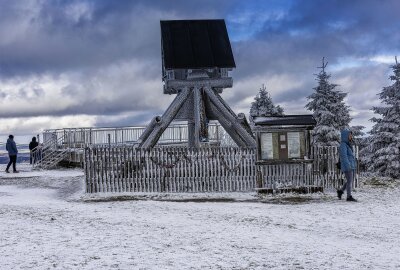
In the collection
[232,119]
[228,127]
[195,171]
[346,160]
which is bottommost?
[195,171]

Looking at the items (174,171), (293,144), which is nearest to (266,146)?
(293,144)

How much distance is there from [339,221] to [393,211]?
87.5 inches

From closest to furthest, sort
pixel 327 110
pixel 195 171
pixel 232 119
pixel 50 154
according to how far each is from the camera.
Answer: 1. pixel 195 171
2. pixel 232 119
3. pixel 327 110
4. pixel 50 154

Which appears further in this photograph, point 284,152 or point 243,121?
point 243,121

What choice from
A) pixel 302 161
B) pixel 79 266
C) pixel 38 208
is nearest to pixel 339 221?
pixel 302 161

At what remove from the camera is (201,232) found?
29.8ft

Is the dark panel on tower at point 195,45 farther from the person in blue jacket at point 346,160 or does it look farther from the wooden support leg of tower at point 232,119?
the person in blue jacket at point 346,160

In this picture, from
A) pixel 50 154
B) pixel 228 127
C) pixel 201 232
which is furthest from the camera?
pixel 50 154

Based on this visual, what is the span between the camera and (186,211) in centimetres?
1180

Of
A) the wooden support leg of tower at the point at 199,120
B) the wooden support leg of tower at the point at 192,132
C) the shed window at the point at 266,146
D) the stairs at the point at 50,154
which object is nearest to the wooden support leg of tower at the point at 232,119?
the wooden support leg of tower at the point at 199,120

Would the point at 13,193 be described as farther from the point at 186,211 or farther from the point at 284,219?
the point at 284,219

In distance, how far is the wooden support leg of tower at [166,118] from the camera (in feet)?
63.3

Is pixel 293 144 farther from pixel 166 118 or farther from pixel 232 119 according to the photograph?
pixel 166 118

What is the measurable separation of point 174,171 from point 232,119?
17.8ft
